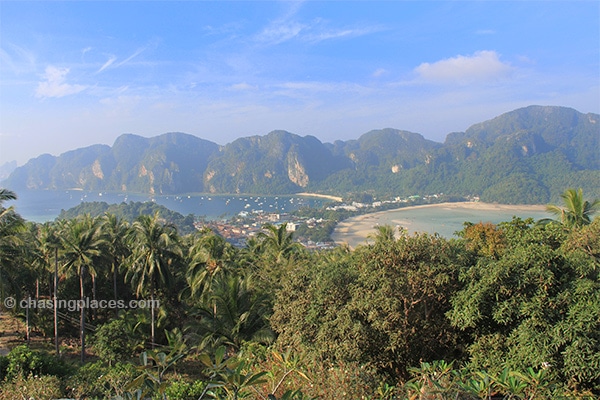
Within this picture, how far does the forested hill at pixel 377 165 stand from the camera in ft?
365

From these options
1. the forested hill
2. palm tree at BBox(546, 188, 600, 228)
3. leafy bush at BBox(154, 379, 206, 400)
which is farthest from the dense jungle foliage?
the forested hill

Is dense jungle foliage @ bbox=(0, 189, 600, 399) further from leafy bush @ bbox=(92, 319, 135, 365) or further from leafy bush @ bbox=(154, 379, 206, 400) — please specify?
leafy bush @ bbox=(92, 319, 135, 365)

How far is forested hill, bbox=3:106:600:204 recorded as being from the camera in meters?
111

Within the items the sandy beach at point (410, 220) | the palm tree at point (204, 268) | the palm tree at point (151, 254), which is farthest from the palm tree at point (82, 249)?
the sandy beach at point (410, 220)

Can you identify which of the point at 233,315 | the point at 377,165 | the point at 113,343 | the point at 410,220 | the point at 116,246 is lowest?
the point at 410,220

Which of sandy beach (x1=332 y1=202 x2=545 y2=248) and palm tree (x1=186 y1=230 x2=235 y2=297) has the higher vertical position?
palm tree (x1=186 y1=230 x2=235 y2=297)

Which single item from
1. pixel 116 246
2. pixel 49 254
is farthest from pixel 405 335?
pixel 116 246

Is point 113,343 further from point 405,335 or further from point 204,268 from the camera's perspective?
point 405,335

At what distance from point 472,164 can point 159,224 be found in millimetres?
127294

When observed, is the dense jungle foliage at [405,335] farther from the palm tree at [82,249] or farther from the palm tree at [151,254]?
the palm tree at [151,254]

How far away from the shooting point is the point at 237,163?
156 meters

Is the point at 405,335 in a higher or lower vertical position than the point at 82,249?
lower

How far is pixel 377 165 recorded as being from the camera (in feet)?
528

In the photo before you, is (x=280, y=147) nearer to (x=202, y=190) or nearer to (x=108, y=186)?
(x=202, y=190)
